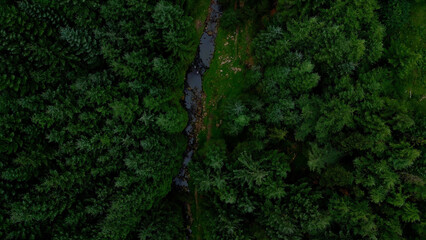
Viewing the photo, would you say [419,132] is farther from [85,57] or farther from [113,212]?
[85,57]

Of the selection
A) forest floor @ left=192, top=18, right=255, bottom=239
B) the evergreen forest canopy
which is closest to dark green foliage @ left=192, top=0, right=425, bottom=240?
the evergreen forest canopy

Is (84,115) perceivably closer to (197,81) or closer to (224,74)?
(197,81)

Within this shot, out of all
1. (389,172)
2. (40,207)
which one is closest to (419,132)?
(389,172)

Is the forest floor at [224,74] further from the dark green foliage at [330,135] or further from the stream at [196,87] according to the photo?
the dark green foliage at [330,135]

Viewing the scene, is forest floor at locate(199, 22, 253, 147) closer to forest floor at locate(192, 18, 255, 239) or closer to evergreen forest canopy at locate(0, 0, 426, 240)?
forest floor at locate(192, 18, 255, 239)

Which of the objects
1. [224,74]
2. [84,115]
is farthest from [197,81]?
[84,115]
